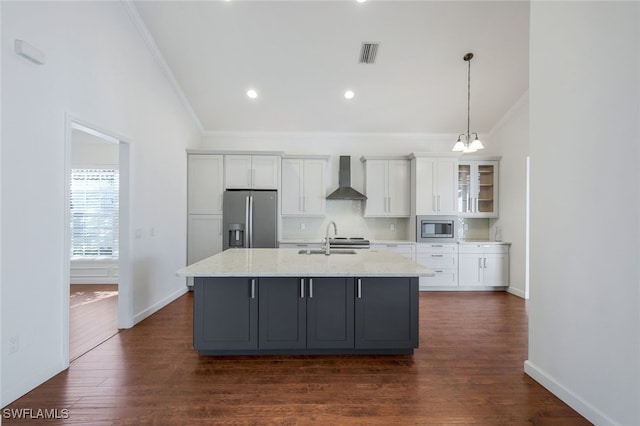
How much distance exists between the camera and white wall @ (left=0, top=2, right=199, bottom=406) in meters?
2.10

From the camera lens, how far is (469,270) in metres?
5.26

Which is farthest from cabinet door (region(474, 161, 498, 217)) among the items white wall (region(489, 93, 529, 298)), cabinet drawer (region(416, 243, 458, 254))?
cabinet drawer (region(416, 243, 458, 254))

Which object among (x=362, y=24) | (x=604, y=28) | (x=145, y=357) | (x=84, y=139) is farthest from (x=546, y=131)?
(x=84, y=139)

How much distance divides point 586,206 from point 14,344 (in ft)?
13.1

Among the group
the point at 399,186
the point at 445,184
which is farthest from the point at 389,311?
the point at 445,184

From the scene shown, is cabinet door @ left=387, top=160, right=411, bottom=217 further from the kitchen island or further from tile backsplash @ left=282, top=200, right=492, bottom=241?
the kitchen island

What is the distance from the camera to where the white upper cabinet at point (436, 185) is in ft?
17.4

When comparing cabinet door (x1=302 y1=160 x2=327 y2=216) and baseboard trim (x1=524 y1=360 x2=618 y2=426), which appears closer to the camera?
baseboard trim (x1=524 y1=360 x2=618 y2=426)

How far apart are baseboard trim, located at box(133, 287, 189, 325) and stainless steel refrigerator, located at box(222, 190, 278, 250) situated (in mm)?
1027

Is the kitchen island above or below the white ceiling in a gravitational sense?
below

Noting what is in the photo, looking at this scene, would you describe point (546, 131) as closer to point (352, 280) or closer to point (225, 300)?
point (352, 280)

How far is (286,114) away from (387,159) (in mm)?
1996

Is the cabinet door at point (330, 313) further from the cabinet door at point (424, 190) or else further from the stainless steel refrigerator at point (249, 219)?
the cabinet door at point (424, 190)

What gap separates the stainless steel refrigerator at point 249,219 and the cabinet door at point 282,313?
7.85ft
